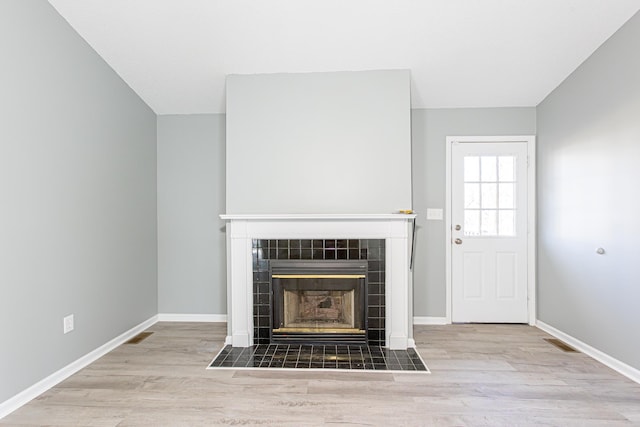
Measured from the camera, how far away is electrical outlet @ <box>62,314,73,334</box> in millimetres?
2584

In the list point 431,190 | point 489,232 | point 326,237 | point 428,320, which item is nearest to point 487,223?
point 489,232

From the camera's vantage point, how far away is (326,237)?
10.2ft

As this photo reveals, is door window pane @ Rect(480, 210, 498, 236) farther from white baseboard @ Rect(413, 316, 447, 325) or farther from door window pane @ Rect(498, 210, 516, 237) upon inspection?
white baseboard @ Rect(413, 316, 447, 325)

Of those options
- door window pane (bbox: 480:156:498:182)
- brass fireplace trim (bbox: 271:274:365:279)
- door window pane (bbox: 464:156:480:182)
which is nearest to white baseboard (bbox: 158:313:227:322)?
brass fireplace trim (bbox: 271:274:365:279)

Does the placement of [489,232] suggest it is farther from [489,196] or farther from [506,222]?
[489,196]

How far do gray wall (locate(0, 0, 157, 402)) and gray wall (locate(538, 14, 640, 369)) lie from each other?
13.2 ft

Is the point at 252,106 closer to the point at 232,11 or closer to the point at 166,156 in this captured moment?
the point at 232,11

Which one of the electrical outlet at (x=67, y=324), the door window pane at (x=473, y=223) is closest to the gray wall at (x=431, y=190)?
the door window pane at (x=473, y=223)

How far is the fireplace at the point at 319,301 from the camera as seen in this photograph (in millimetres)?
3094

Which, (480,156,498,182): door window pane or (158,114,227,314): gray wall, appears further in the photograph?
(158,114,227,314): gray wall

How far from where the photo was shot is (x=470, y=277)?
3.83 metres

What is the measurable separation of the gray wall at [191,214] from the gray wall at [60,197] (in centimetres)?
38

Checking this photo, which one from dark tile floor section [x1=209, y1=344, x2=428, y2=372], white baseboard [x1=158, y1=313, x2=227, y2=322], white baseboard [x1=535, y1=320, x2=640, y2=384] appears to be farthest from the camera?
white baseboard [x1=158, y1=313, x2=227, y2=322]

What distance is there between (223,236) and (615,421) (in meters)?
3.45
